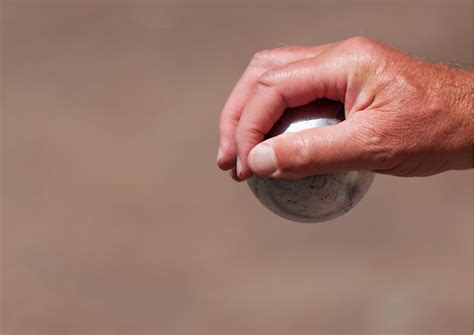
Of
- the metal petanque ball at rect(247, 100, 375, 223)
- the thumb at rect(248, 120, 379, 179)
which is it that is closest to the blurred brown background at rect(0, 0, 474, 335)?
the metal petanque ball at rect(247, 100, 375, 223)

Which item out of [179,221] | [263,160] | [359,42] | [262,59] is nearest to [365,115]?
[359,42]

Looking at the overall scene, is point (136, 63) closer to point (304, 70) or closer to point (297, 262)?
point (297, 262)

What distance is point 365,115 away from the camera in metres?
3.38

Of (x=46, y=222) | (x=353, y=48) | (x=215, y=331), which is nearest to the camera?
(x=353, y=48)

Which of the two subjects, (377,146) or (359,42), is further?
(359,42)

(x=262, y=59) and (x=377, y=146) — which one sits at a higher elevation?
(x=262, y=59)

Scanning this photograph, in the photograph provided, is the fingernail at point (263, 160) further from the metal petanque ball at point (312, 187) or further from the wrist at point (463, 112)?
the wrist at point (463, 112)

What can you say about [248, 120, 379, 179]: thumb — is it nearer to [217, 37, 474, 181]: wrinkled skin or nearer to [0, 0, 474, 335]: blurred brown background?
[217, 37, 474, 181]: wrinkled skin

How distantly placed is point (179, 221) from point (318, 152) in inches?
188

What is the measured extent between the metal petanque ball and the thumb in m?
0.16

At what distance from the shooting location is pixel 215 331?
22.6 feet

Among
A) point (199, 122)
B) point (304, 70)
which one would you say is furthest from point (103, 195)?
point (304, 70)

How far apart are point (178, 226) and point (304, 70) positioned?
184 inches

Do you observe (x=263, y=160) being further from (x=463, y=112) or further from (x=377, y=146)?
(x=463, y=112)
